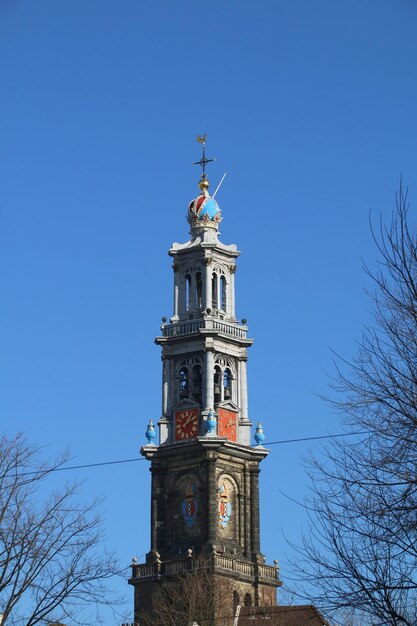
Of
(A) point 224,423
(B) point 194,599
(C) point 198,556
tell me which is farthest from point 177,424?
(B) point 194,599

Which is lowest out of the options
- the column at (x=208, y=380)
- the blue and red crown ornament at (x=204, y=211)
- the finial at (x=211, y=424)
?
the finial at (x=211, y=424)

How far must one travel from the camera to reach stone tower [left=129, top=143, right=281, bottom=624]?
284ft

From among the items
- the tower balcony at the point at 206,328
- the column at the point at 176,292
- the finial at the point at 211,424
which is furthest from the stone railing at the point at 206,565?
the column at the point at 176,292

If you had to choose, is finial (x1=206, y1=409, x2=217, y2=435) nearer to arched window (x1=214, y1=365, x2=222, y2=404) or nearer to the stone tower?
the stone tower

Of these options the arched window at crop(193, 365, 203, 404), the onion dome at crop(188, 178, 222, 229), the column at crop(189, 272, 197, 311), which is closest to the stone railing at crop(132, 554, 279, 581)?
the arched window at crop(193, 365, 203, 404)

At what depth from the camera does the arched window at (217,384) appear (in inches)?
3580

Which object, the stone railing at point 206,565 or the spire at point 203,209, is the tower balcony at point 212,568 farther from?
the spire at point 203,209

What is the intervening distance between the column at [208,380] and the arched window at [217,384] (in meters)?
1.24

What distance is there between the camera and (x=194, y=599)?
7462 centimetres

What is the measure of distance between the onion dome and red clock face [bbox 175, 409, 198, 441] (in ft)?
44.1

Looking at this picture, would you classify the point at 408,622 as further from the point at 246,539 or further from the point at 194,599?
the point at 246,539

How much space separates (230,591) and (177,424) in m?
11.4

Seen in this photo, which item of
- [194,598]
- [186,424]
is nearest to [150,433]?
[186,424]

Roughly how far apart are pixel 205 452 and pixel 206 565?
24.5ft
